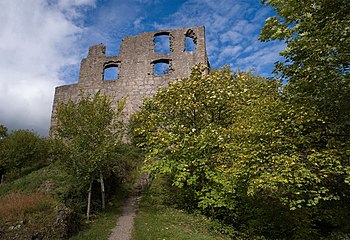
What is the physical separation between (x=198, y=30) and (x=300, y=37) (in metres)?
20.1

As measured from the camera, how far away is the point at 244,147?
9.30 metres

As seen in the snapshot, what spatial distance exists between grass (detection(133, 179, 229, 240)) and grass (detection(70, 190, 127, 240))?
1.16m

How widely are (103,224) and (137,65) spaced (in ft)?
60.7

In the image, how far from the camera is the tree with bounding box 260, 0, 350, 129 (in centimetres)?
Answer: 681

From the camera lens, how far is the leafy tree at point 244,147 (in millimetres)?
8195

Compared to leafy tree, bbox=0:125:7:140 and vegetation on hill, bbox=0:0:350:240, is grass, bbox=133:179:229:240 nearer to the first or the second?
vegetation on hill, bbox=0:0:350:240

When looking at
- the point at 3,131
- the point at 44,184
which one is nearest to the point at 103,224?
the point at 44,184

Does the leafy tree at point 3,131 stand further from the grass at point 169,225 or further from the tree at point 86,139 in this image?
the grass at point 169,225

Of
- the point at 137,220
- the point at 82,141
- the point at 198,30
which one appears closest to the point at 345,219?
the point at 137,220

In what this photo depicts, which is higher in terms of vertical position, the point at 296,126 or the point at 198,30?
the point at 198,30

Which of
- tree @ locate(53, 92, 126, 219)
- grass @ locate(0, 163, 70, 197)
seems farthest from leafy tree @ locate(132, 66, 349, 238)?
grass @ locate(0, 163, 70, 197)

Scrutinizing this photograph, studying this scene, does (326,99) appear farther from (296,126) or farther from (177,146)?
(177,146)

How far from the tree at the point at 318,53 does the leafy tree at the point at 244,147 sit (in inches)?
22.1

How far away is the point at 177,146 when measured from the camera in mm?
11266
